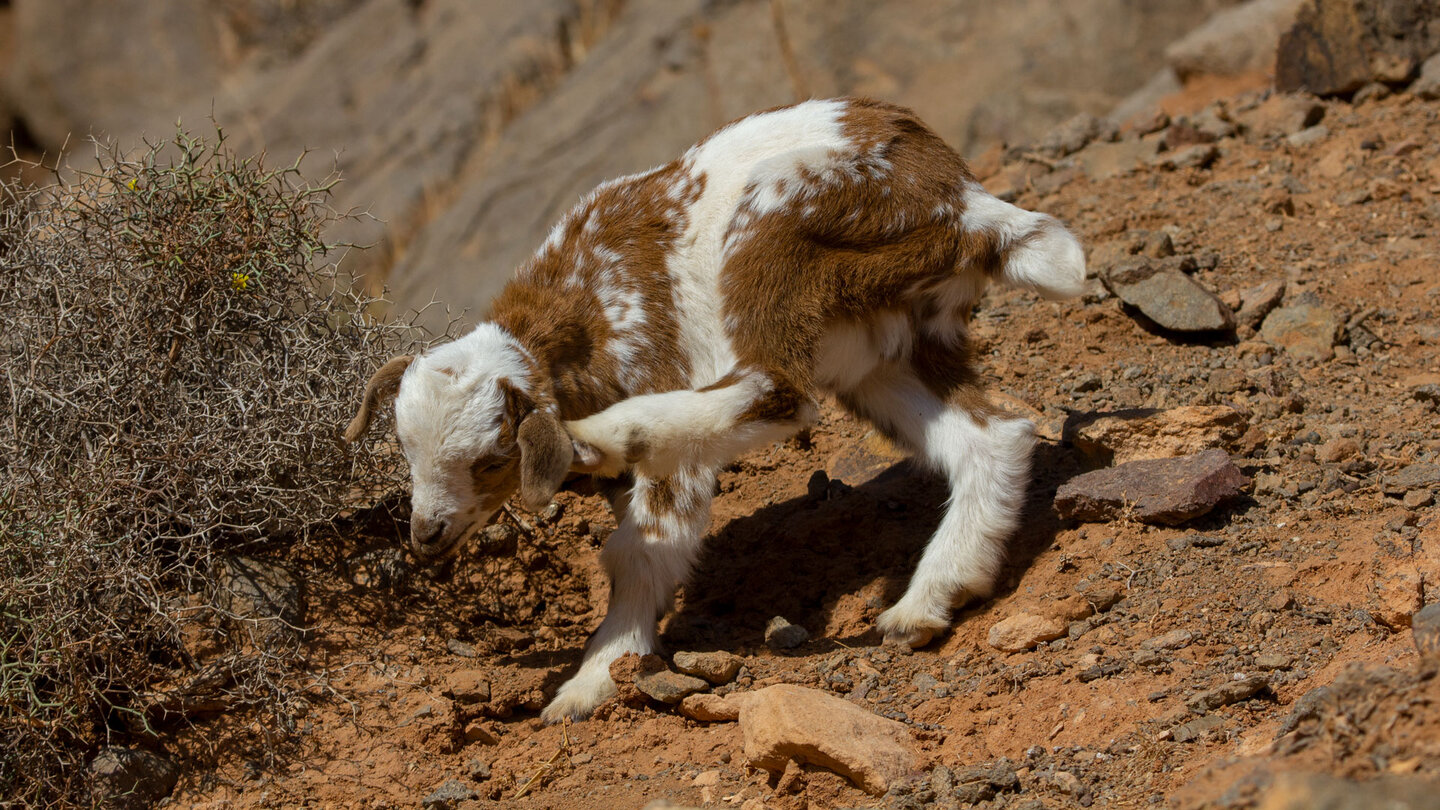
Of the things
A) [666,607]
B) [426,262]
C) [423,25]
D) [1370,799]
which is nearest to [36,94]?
[423,25]

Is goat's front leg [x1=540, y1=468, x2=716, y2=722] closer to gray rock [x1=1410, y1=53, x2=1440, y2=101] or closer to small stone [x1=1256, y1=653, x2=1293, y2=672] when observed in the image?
small stone [x1=1256, y1=653, x2=1293, y2=672]

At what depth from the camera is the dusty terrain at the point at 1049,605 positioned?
129 inches

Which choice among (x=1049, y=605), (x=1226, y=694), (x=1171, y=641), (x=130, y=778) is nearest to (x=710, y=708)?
(x=1049, y=605)

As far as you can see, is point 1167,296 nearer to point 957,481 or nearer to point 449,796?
point 957,481

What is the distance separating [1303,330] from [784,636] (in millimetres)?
2819

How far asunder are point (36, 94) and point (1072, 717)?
20336 mm

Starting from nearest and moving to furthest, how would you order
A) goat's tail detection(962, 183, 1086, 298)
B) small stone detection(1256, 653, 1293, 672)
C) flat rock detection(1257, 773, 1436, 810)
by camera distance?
flat rock detection(1257, 773, 1436, 810), small stone detection(1256, 653, 1293, 672), goat's tail detection(962, 183, 1086, 298)

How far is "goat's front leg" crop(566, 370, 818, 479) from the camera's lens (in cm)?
399

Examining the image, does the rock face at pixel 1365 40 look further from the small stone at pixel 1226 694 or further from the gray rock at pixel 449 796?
the gray rock at pixel 449 796

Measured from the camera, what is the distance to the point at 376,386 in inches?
168

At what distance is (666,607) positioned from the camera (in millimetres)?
4562

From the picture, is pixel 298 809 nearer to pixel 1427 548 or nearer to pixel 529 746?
pixel 529 746

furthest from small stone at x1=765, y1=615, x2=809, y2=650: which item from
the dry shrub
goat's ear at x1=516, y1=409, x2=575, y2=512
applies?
the dry shrub

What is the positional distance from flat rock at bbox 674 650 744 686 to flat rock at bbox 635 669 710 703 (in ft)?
0.09
